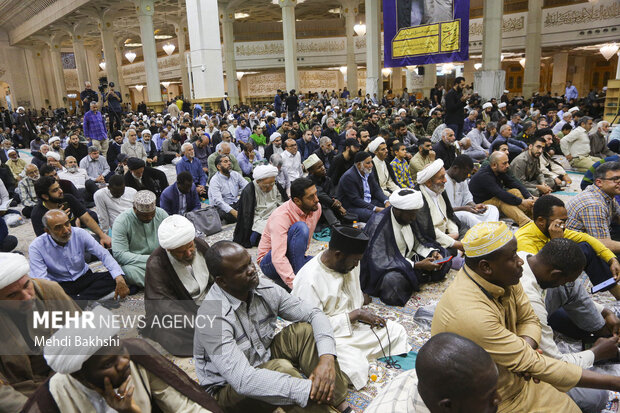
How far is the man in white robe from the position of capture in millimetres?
4004

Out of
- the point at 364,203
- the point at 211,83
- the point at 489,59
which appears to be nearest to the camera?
the point at 364,203

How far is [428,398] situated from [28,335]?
1.84 metres

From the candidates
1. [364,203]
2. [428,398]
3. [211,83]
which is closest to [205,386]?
[428,398]

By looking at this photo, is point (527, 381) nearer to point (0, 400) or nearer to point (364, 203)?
point (0, 400)

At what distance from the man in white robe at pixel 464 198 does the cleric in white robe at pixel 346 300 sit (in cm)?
202

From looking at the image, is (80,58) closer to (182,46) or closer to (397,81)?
(182,46)

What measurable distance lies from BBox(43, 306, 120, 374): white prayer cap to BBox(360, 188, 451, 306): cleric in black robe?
2.03 m

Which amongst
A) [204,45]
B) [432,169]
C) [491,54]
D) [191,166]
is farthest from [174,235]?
[491,54]

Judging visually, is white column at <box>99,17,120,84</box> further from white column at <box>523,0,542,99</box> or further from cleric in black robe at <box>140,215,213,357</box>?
cleric in black robe at <box>140,215,213,357</box>

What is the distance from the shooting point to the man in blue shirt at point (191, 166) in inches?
231

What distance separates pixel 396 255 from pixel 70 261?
2.30 metres

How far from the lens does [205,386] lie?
1797 millimetres

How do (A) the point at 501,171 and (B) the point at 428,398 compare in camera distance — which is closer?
(B) the point at 428,398

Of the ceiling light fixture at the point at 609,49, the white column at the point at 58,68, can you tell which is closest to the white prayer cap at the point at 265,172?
the ceiling light fixture at the point at 609,49
